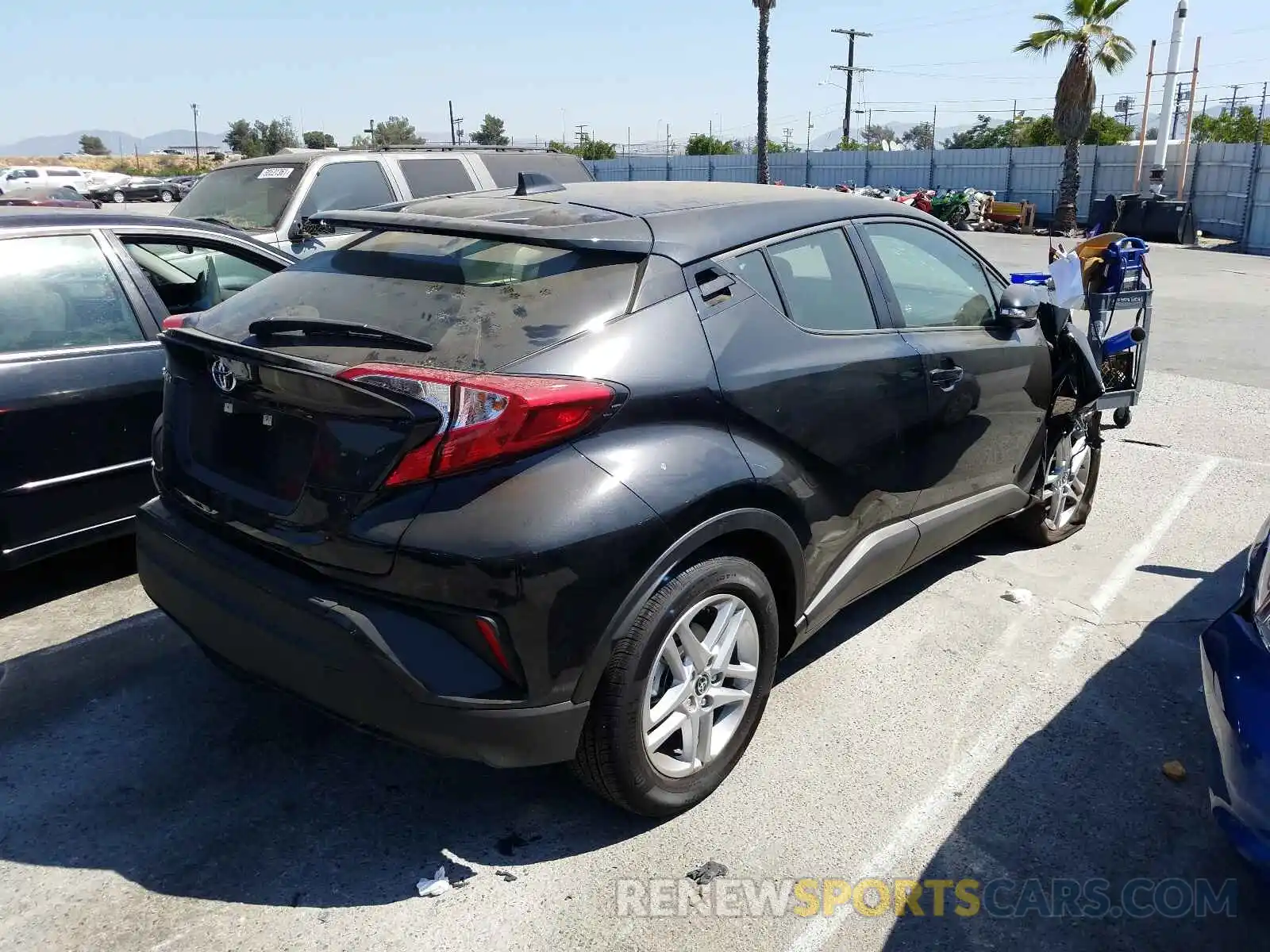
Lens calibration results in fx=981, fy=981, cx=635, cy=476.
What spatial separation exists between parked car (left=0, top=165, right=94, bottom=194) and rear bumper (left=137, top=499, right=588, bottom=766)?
40.4 meters

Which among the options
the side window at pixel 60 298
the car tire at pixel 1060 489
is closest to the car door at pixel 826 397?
the car tire at pixel 1060 489

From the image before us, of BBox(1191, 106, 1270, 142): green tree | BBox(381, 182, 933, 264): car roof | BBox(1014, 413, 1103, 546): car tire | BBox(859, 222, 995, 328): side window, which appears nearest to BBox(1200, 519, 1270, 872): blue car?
BBox(859, 222, 995, 328): side window

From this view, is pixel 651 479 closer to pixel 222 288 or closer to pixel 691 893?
pixel 691 893

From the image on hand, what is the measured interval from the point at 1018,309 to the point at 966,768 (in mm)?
1983

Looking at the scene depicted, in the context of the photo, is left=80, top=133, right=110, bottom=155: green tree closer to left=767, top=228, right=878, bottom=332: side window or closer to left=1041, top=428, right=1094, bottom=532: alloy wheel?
left=1041, top=428, right=1094, bottom=532: alloy wheel

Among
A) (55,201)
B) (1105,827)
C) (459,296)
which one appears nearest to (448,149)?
(55,201)

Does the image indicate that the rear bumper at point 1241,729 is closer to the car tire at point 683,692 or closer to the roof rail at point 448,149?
the car tire at point 683,692

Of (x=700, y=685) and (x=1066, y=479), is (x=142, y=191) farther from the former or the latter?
(x=700, y=685)

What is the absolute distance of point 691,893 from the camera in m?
2.63

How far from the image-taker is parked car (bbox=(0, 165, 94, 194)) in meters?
38.0

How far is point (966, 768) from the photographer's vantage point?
3.18 metres

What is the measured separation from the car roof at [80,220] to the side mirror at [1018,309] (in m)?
3.80

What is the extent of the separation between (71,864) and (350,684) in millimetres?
1039

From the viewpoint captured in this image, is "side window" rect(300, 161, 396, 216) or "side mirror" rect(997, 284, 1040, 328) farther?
A: "side window" rect(300, 161, 396, 216)
